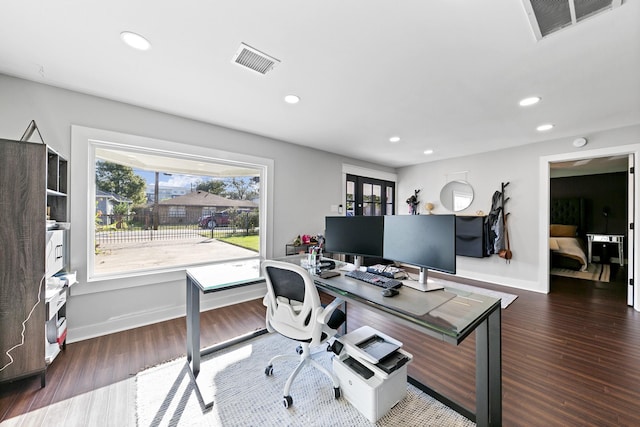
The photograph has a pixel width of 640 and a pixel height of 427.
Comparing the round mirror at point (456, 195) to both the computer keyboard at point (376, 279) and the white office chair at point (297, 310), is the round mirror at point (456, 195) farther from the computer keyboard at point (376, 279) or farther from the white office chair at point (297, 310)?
the white office chair at point (297, 310)

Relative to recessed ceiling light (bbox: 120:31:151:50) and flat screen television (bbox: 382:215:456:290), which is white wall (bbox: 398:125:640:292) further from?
recessed ceiling light (bbox: 120:31:151:50)

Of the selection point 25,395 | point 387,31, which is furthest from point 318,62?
point 25,395

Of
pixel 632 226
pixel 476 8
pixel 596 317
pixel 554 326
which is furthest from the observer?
pixel 632 226

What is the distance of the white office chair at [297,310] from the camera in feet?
5.08

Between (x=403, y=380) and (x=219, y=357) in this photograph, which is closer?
(x=403, y=380)

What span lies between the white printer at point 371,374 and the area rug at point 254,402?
65 millimetres

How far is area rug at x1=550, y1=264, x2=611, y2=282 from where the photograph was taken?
4.56 metres

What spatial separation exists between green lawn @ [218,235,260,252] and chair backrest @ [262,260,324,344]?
1.96 m

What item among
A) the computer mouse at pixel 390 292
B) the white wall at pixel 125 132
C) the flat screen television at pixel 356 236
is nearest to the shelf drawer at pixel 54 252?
the white wall at pixel 125 132

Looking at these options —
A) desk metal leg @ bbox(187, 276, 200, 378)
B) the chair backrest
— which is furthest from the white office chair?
desk metal leg @ bbox(187, 276, 200, 378)

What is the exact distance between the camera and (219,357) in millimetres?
2092

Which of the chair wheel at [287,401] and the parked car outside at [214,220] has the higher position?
the parked car outside at [214,220]

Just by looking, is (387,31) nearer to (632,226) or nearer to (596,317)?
(596,317)

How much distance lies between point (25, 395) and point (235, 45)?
280cm
